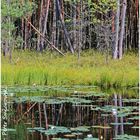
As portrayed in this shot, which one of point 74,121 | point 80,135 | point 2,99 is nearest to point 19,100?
point 2,99

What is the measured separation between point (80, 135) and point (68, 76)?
24.6ft

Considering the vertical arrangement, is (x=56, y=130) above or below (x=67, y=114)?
below

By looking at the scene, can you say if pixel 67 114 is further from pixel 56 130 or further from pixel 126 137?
pixel 126 137

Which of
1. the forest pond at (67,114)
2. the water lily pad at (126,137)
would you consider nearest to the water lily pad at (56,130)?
the forest pond at (67,114)

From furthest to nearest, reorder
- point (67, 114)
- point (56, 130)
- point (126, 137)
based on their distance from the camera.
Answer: point (67, 114) → point (56, 130) → point (126, 137)

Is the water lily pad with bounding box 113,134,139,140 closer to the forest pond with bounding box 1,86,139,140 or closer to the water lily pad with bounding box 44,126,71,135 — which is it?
the forest pond with bounding box 1,86,139,140

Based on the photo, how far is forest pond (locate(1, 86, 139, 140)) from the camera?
24.5 ft

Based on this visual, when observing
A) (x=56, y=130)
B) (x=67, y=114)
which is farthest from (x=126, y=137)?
(x=67, y=114)

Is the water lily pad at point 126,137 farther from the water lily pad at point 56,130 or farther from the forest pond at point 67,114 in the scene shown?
the water lily pad at point 56,130

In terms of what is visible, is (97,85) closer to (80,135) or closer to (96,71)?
(96,71)

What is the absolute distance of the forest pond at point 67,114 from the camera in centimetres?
746

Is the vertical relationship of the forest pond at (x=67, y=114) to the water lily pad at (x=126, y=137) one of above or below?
above

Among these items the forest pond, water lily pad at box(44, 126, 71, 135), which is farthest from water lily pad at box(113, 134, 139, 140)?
water lily pad at box(44, 126, 71, 135)

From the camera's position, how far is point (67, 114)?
31.1 ft
